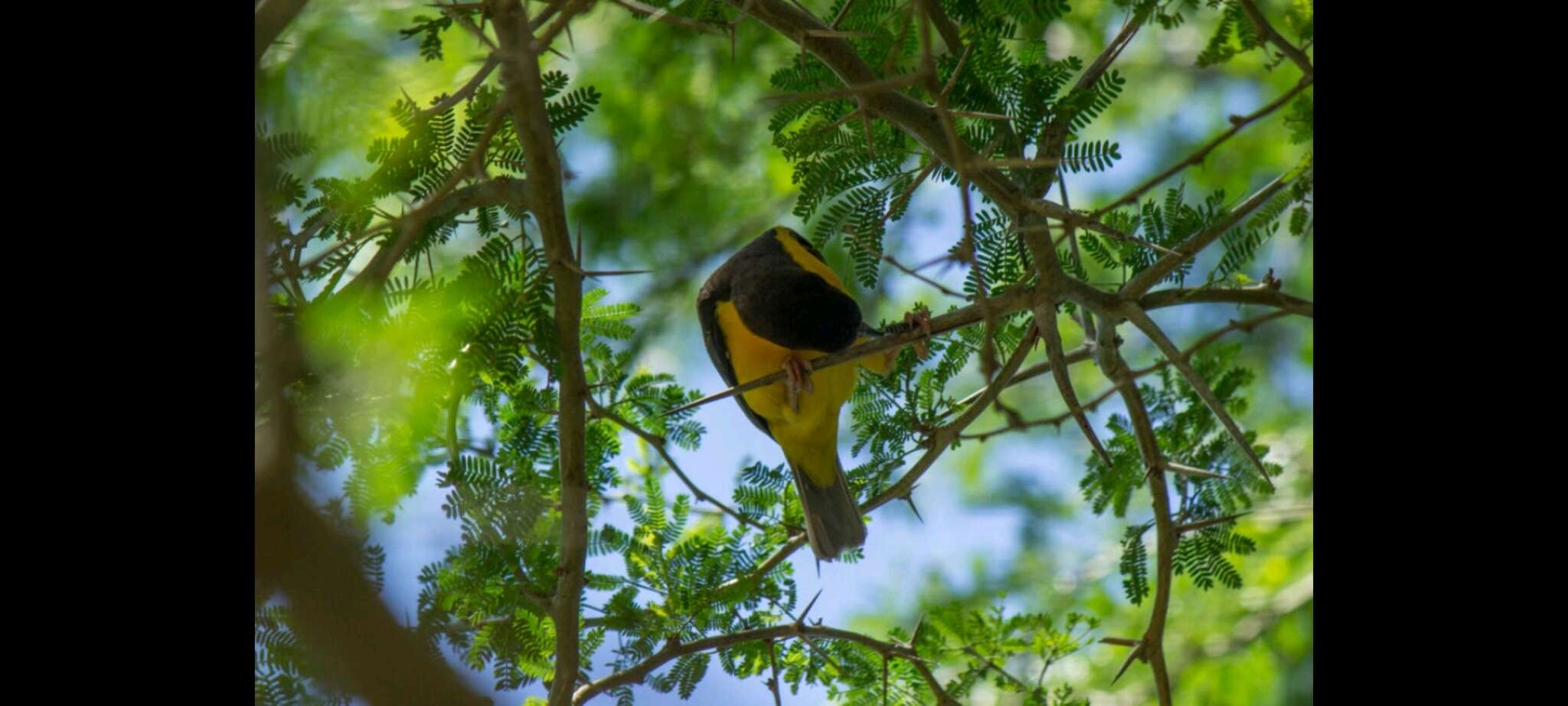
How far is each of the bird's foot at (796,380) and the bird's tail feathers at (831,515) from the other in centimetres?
22

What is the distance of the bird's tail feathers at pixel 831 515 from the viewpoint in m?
3.63

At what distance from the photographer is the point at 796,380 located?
155 inches

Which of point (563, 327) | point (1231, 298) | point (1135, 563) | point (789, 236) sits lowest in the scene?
point (1135, 563)

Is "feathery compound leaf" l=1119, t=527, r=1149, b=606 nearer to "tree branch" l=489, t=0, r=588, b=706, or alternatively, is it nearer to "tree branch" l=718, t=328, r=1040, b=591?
"tree branch" l=718, t=328, r=1040, b=591

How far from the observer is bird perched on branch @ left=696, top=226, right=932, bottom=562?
3.61 meters

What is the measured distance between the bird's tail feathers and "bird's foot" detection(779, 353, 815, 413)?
218 mm

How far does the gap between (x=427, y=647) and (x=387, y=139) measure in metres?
1.22

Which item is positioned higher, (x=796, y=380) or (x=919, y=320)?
(x=796, y=380)

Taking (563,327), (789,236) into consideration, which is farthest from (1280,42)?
(563,327)

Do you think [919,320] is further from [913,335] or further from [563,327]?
[563,327]

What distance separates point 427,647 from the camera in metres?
1.61

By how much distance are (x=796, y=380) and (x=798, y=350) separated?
0.13 meters

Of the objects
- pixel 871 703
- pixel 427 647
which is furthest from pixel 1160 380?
pixel 427 647
